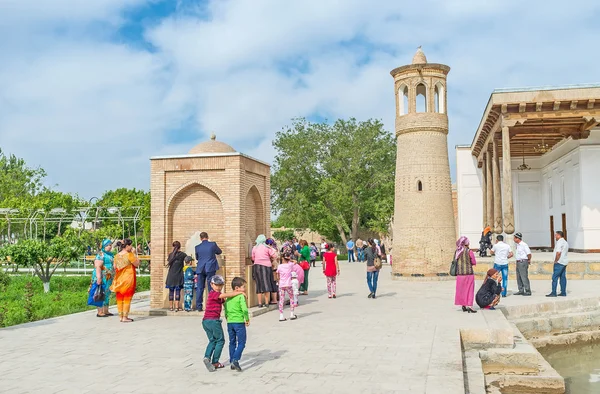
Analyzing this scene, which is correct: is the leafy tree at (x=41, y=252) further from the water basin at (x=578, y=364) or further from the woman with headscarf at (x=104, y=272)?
the water basin at (x=578, y=364)

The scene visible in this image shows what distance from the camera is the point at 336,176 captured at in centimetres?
3912

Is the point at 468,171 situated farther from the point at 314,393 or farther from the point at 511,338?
the point at 314,393

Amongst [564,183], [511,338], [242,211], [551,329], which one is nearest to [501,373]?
[511,338]

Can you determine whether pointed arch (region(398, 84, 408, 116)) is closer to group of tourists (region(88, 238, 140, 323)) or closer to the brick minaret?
the brick minaret

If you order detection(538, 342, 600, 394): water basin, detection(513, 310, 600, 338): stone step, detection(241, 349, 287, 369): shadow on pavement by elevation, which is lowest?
detection(538, 342, 600, 394): water basin

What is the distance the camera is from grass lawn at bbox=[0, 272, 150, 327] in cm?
1170

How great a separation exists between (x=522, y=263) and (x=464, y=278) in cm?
371

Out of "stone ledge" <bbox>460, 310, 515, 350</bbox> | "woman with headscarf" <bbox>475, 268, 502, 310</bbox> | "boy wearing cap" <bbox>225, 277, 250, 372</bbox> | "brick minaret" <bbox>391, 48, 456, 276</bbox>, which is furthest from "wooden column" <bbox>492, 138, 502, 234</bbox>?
"boy wearing cap" <bbox>225, 277, 250, 372</bbox>

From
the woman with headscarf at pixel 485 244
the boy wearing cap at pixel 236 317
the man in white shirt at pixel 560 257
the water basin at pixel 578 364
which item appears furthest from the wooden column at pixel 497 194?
the boy wearing cap at pixel 236 317

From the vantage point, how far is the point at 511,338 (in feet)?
27.1

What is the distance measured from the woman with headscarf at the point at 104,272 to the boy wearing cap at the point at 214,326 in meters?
4.96

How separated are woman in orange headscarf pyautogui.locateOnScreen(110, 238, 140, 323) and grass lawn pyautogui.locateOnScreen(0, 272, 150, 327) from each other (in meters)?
2.44

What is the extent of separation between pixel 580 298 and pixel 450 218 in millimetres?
6329

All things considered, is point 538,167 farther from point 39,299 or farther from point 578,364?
point 39,299
